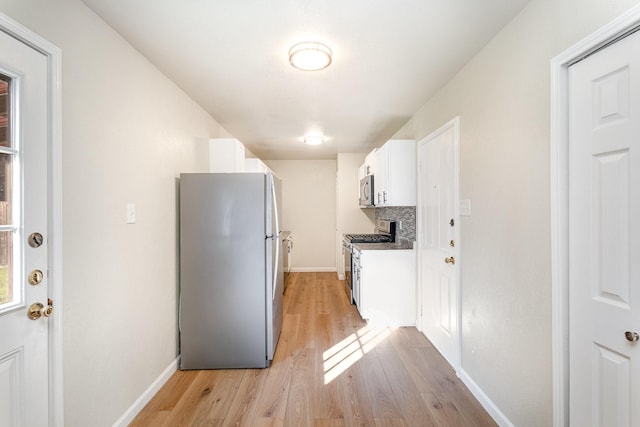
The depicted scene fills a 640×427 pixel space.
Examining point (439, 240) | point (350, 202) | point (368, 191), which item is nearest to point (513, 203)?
point (439, 240)

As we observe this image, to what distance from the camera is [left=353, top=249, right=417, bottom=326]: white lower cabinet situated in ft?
11.1

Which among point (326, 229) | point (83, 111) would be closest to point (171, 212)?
point (83, 111)

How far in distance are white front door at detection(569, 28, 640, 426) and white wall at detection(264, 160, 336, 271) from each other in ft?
16.8

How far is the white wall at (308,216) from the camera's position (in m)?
6.35

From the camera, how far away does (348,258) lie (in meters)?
A: 4.38

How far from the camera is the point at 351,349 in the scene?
2.82 m

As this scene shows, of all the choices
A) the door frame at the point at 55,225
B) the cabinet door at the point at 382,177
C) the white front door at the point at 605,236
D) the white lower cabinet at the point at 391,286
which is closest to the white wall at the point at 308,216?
the cabinet door at the point at 382,177

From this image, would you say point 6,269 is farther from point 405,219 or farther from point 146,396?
Result: point 405,219

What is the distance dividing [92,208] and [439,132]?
2.66 meters

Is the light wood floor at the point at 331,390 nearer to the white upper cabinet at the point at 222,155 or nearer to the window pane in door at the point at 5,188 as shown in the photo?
the window pane in door at the point at 5,188

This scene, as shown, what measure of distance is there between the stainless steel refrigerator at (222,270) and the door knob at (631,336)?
2.15 metres

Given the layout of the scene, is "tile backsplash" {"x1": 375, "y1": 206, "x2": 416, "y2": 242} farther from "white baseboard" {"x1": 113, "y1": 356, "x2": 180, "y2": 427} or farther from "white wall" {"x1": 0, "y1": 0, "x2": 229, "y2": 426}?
"white baseboard" {"x1": 113, "y1": 356, "x2": 180, "y2": 427}

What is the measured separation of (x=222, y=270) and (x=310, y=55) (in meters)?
1.79

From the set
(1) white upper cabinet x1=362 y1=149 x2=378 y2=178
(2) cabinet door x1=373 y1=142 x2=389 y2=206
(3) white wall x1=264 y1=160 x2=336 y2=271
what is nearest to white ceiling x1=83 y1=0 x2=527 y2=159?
(2) cabinet door x1=373 y1=142 x2=389 y2=206
